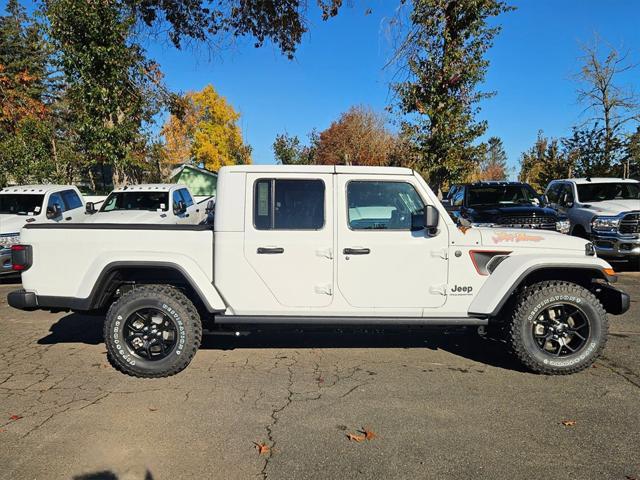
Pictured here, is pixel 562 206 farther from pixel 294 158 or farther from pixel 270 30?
pixel 294 158

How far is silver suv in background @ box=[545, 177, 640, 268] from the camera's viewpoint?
9664mm

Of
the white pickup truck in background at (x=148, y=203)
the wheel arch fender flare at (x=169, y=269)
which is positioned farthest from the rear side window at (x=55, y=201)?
the wheel arch fender flare at (x=169, y=269)

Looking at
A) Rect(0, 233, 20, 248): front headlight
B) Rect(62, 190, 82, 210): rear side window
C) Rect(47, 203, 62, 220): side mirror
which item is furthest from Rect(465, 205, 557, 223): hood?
Rect(62, 190, 82, 210): rear side window

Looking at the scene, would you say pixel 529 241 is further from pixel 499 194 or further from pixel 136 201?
pixel 136 201

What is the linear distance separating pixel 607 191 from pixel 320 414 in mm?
10738

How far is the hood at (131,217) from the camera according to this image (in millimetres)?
9156

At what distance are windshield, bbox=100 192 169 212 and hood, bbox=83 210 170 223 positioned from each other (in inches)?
17.4

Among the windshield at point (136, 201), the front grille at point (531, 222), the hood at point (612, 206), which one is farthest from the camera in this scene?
the windshield at point (136, 201)

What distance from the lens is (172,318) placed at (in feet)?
14.5

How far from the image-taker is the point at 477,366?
15.6ft

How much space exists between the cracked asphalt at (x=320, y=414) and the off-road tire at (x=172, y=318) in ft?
0.46

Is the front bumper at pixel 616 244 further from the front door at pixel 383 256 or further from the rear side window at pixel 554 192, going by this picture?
the front door at pixel 383 256

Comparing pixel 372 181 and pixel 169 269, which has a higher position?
pixel 372 181

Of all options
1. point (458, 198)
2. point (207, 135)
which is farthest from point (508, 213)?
point (207, 135)
